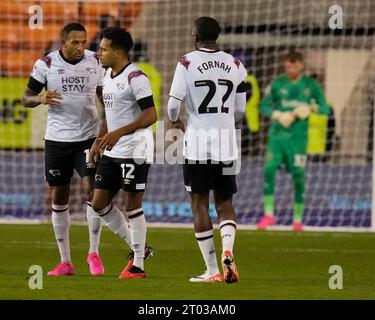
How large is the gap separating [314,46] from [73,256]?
30.5 ft

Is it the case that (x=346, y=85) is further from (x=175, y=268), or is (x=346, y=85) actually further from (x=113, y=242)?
(x=175, y=268)

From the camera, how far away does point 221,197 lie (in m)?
9.38

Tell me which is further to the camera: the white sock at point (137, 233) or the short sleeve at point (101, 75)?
the short sleeve at point (101, 75)

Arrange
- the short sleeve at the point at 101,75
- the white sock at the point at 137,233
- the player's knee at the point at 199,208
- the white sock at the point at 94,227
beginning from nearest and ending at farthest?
the player's knee at the point at 199,208 → the white sock at the point at 137,233 → the white sock at the point at 94,227 → the short sleeve at the point at 101,75

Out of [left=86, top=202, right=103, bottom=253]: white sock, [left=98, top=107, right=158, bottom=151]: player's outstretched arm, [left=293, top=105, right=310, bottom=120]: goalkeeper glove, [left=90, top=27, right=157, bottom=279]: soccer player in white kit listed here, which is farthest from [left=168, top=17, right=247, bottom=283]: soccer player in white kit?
[left=293, top=105, right=310, bottom=120]: goalkeeper glove

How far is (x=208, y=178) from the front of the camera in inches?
367

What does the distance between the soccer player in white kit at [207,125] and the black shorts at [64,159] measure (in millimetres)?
1223

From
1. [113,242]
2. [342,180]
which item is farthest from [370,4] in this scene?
[113,242]

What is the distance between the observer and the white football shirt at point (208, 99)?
363 inches

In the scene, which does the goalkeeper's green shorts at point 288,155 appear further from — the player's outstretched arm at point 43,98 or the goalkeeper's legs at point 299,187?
the player's outstretched arm at point 43,98

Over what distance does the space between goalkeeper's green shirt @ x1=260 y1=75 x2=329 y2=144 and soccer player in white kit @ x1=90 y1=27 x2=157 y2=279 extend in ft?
20.6

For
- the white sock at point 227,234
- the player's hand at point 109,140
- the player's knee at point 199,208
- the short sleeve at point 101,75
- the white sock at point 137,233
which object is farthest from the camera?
the short sleeve at point 101,75

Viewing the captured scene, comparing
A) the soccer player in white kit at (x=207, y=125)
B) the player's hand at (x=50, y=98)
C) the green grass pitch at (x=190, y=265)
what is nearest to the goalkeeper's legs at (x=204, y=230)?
the soccer player in white kit at (x=207, y=125)

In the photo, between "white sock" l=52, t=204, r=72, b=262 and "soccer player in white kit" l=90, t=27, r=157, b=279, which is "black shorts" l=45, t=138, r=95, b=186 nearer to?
"white sock" l=52, t=204, r=72, b=262
